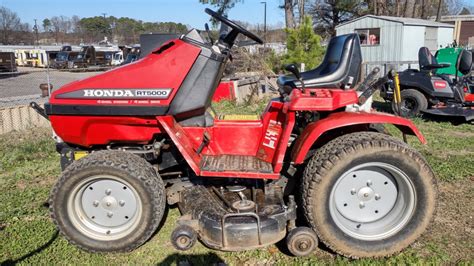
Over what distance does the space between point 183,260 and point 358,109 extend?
1778 millimetres

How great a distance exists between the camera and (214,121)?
135 inches

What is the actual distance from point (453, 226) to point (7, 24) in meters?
58.0

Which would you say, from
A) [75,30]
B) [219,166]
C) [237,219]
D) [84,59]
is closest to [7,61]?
[84,59]

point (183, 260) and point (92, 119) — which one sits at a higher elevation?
point (92, 119)

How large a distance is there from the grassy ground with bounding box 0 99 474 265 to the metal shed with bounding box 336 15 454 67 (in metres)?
15.5

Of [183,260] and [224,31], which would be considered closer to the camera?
[183,260]

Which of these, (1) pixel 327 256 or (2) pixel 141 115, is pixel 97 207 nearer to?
(2) pixel 141 115

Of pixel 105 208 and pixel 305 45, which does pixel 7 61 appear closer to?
pixel 305 45

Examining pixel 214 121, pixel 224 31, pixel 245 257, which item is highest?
pixel 224 31

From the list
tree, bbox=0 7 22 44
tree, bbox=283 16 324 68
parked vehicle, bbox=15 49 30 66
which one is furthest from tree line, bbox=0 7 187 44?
tree, bbox=283 16 324 68

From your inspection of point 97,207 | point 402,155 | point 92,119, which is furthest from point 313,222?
point 92,119

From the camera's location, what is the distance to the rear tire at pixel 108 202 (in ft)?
9.80

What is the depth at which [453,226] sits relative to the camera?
349 centimetres

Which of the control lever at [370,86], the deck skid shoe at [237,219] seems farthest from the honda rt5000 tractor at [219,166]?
the control lever at [370,86]
